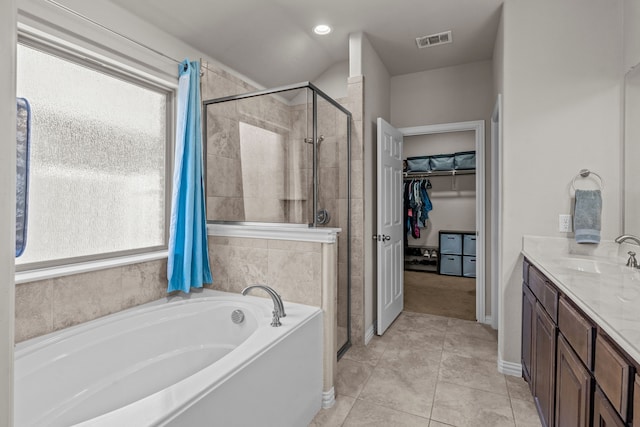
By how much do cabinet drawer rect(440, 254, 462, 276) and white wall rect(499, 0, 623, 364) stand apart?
318cm

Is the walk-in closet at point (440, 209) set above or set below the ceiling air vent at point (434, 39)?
below

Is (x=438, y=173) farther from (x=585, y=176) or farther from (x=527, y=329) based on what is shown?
(x=527, y=329)

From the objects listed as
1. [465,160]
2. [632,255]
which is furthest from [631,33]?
[465,160]

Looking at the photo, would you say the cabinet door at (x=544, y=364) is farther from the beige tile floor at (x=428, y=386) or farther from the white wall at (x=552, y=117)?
the white wall at (x=552, y=117)

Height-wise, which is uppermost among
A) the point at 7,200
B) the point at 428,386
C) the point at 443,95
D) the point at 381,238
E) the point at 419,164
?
the point at 443,95

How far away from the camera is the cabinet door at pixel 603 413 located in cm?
93

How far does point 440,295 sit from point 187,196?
3457 millimetres

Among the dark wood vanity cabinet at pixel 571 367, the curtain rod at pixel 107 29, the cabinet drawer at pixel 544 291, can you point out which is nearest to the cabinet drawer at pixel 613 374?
the dark wood vanity cabinet at pixel 571 367

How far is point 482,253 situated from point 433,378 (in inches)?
60.4

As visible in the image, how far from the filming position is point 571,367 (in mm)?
1285

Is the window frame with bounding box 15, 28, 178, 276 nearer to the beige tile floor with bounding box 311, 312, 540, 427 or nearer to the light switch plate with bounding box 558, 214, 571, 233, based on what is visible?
the beige tile floor with bounding box 311, 312, 540, 427

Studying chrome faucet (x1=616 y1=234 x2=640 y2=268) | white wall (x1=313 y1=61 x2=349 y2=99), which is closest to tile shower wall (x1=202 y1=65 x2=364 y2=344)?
white wall (x1=313 y1=61 x2=349 y2=99)

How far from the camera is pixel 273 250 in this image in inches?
88.0

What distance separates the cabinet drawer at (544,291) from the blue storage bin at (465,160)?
3.66 meters
